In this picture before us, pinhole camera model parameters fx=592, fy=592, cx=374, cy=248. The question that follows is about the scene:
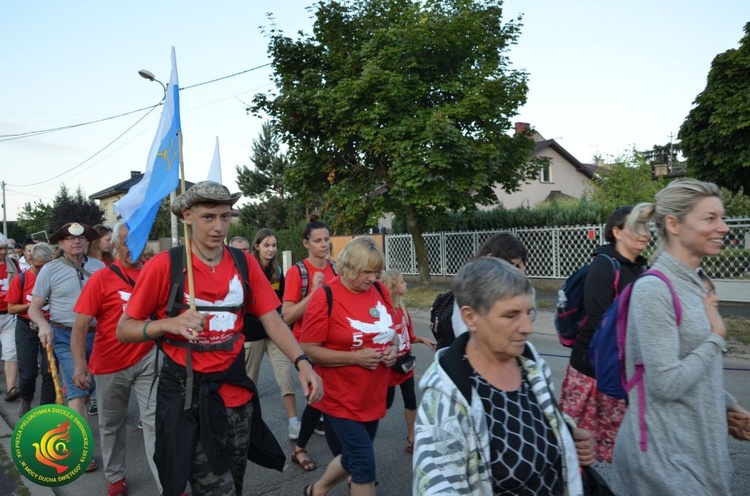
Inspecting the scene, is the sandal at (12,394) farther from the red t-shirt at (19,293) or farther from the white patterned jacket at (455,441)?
the white patterned jacket at (455,441)

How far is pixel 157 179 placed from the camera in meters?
3.34

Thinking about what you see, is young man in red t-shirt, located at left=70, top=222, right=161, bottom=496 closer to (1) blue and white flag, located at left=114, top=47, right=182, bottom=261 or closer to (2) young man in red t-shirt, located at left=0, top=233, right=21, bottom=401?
(1) blue and white flag, located at left=114, top=47, right=182, bottom=261

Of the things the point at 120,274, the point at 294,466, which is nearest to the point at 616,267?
the point at 294,466

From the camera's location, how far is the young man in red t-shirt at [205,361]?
109 inches

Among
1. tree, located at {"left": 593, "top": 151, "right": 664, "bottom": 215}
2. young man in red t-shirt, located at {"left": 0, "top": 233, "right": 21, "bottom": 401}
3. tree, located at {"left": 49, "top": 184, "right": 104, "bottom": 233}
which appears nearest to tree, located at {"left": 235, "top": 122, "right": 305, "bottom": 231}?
tree, located at {"left": 49, "top": 184, "right": 104, "bottom": 233}

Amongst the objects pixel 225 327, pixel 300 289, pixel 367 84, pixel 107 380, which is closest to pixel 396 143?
pixel 367 84

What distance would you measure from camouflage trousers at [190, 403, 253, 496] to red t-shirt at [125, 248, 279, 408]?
79mm

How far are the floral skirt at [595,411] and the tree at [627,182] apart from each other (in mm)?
30085

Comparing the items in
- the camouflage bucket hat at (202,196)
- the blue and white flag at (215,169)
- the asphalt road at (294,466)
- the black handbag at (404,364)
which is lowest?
the asphalt road at (294,466)

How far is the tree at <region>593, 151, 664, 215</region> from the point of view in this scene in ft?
106

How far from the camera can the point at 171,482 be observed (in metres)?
2.73

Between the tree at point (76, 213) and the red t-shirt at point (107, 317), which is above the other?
the tree at point (76, 213)

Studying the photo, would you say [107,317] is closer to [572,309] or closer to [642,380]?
[572,309]

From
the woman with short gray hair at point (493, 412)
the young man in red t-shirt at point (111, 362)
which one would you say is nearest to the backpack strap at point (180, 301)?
the woman with short gray hair at point (493, 412)
